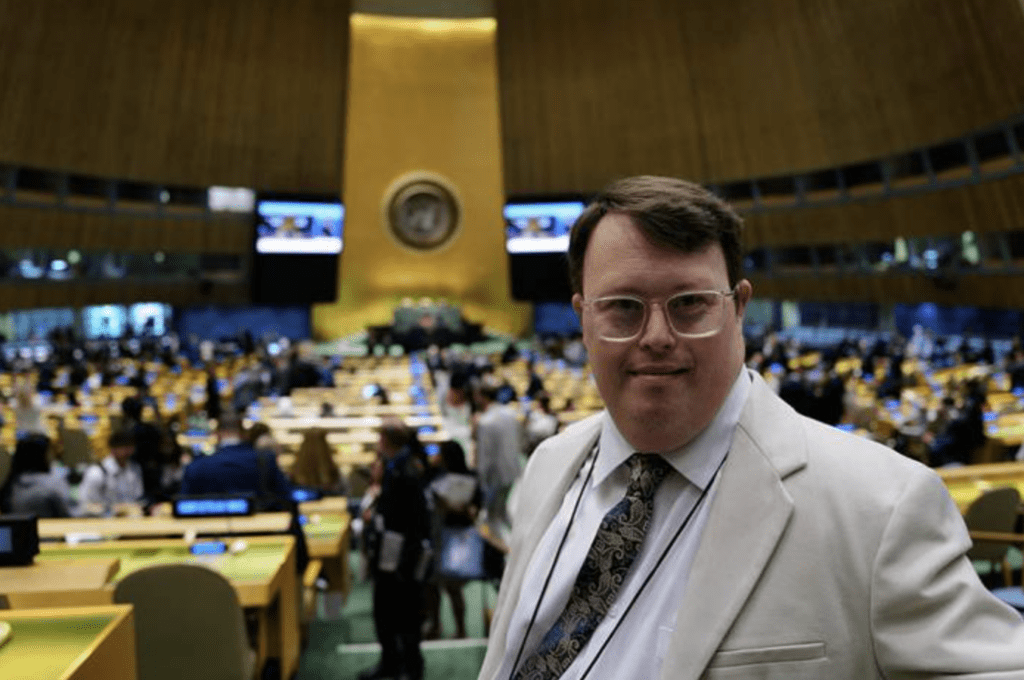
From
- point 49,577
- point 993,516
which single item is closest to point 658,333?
point 49,577

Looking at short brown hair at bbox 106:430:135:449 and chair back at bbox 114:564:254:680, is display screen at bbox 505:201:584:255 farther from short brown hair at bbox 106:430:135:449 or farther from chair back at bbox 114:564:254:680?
chair back at bbox 114:564:254:680

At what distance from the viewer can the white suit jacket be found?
A: 43.5 inches

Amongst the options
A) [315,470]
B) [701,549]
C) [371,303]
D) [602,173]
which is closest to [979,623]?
[701,549]

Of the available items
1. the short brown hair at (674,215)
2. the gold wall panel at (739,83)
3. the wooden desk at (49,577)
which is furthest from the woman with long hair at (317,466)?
the gold wall panel at (739,83)

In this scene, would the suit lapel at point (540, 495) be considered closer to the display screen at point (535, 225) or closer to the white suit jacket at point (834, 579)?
the white suit jacket at point (834, 579)

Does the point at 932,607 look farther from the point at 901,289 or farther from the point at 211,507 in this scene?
the point at 901,289

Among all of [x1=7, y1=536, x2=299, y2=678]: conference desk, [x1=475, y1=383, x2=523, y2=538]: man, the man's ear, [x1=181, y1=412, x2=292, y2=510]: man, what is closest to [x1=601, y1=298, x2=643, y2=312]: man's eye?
the man's ear

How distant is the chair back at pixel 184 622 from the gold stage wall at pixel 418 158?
26.2m

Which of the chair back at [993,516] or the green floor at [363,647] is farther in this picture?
the chair back at [993,516]

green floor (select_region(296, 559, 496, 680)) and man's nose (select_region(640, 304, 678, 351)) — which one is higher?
man's nose (select_region(640, 304, 678, 351))

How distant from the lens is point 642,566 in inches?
53.5

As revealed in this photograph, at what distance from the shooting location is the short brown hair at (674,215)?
133 centimetres

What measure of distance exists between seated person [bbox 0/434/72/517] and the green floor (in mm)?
1790

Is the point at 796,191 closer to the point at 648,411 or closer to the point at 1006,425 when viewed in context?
the point at 1006,425
